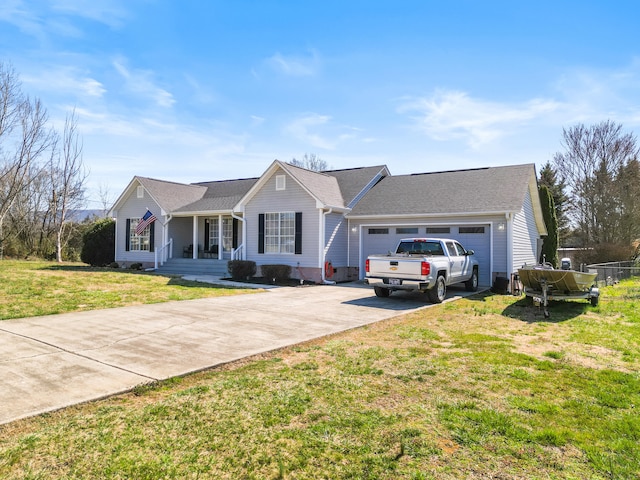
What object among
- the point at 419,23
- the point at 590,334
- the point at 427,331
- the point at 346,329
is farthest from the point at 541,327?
the point at 419,23

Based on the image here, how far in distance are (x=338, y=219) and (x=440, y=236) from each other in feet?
15.2

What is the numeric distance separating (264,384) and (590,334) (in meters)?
6.74

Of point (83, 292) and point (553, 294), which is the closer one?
point (553, 294)

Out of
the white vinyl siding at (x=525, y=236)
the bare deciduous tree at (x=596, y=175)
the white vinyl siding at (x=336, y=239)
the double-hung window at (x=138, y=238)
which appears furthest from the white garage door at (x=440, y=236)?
the bare deciduous tree at (x=596, y=175)

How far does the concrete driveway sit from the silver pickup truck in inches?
24.8

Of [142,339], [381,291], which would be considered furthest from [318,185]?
[142,339]

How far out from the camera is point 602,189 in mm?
28234

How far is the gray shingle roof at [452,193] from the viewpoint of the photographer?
15.6 metres

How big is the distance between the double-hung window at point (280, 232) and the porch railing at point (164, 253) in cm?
693

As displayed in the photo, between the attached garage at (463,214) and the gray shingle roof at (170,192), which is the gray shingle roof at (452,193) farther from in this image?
the gray shingle roof at (170,192)

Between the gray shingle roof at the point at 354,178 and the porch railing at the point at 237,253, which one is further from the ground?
the gray shingle roof at the point at 354,178

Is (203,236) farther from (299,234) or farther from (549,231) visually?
(549,231)

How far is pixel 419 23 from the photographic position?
10.8 m

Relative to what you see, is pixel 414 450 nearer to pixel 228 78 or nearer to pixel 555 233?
pixel 228 78
